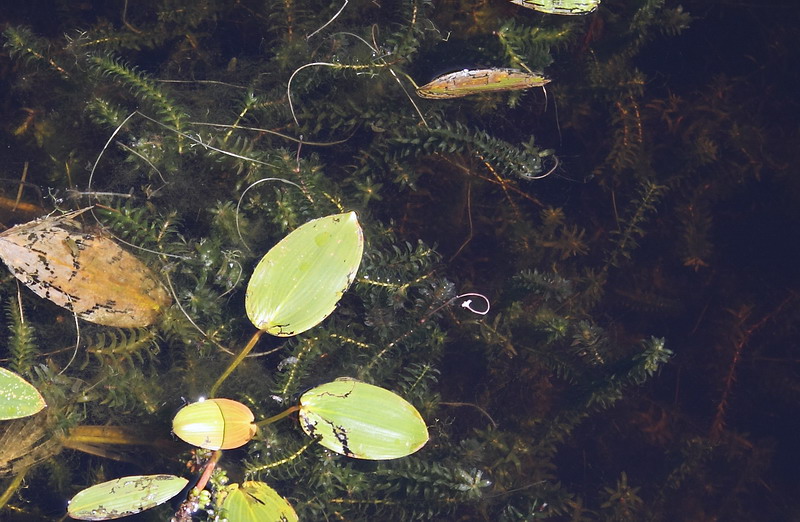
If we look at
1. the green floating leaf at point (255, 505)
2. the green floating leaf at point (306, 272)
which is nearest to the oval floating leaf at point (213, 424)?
the green floating leaf at point (255, 505)

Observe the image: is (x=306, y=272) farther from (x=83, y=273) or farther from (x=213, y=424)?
(x=83, y=273)

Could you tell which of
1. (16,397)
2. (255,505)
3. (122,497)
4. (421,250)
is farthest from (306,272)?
(16,397)

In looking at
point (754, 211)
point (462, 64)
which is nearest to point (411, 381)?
point (462, 64)

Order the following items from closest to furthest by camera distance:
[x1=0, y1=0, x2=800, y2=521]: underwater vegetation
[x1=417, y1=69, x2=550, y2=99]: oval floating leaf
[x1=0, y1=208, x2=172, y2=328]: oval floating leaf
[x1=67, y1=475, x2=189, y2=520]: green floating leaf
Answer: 1. [x1=67, y1=475, x2=189, y2=520]: green floating leaf
2. [x1=0, y1=208, x2=172, y2=328]: oval floating leaf
3. [x1=0, y1=0, x2=800, y2=521]: underwater vegetation
4. [x1=417, y1=69, x2=550, y2=99]: oval floating leaf

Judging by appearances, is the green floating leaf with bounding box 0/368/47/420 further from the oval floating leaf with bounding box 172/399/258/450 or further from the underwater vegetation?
the oval floating leaf with bounding box 172/399/258/450

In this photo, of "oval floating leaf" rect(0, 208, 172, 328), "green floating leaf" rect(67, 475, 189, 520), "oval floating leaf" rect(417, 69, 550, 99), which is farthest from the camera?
"oval floating leaf" rect(417, 69, 550, 99)

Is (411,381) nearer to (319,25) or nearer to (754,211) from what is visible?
(319,25)

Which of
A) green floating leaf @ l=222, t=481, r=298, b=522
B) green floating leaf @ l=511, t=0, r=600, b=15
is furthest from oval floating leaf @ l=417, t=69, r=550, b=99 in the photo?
green floating leaf @ l=222, t=481, r=298, b=522
